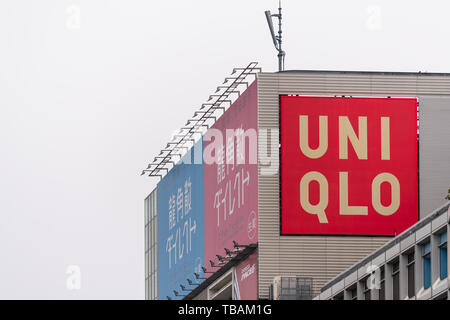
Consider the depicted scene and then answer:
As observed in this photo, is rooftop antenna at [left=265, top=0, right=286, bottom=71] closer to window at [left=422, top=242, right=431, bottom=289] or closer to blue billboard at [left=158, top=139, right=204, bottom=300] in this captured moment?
blue billboard at [left=158, top=139, right=204, bottom=300]

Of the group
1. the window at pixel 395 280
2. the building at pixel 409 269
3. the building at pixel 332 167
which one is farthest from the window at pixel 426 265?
the building at pixel 332 167

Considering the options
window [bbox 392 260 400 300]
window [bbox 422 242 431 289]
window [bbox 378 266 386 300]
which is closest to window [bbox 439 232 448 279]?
window [bbox 422 242 431 289]

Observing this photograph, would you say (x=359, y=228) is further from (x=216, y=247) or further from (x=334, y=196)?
(x=216, y=247)

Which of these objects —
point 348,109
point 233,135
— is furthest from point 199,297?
point 348,109

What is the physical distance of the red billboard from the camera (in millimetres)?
90188

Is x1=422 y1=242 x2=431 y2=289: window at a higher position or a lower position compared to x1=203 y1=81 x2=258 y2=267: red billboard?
lower

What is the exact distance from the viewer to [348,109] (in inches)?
3546

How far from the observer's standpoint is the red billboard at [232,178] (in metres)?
90.2

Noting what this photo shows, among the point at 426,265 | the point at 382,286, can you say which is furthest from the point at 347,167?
the point at 426,265

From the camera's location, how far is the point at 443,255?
6291cm

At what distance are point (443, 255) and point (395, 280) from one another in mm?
7985

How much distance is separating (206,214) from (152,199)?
2233 cm

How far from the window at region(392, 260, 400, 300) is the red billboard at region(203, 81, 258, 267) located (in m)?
18.6
